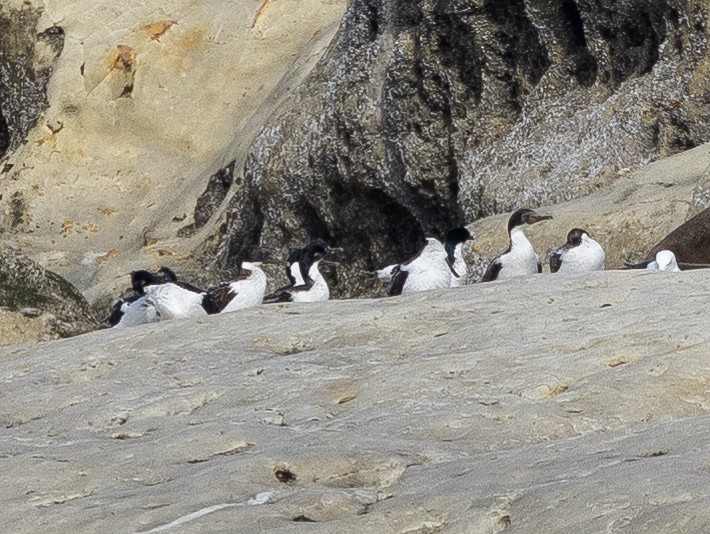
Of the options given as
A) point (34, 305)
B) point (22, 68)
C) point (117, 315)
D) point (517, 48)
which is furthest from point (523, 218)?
point (22, 68)

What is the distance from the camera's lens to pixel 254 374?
10.2 m

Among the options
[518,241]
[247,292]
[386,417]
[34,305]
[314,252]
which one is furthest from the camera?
[34,305]

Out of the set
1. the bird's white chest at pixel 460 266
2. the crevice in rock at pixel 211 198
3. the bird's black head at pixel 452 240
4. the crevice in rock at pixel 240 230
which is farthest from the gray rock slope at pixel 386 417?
the crevice in rock at pixel 211 198

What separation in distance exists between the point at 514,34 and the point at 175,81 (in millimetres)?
9794

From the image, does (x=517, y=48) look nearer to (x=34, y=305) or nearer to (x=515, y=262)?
(x=515, y=262)

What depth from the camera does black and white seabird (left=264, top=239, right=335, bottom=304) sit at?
49.5 feet

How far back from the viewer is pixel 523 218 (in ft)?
56.9

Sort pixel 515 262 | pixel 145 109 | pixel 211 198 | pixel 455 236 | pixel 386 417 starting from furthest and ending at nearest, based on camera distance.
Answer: pixel 145 109 → pixel 211 198 → pixel 455 236 → pixel 515 262 → pixel 386 417

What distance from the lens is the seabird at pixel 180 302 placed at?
14820 millimetres

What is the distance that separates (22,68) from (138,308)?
1811 centimetres

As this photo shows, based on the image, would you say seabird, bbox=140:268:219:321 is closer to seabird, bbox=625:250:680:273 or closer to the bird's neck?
the bird's neck

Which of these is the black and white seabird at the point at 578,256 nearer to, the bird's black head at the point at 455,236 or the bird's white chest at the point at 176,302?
the bird's black head at the point at 455,236

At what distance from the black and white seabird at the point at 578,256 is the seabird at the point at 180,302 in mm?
3108

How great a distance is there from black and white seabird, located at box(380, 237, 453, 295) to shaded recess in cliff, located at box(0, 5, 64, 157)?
17641mm
